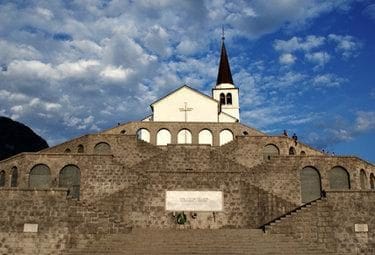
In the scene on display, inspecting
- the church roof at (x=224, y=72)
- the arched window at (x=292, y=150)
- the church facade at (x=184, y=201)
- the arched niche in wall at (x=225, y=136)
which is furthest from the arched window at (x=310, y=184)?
the church roof at (x=224, y=72)

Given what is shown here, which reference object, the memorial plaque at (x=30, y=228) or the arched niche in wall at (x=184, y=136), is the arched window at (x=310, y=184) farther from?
the memorial plaque at (x=30, y=228)

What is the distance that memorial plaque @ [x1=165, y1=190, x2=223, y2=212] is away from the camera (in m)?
28.2

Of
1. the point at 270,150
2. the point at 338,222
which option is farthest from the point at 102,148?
the point at 338,222

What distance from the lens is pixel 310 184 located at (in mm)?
33469

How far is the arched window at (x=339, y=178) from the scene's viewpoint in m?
34.8

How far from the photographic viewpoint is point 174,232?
24234 millimetres

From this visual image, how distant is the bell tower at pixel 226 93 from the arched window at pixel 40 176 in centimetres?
4287

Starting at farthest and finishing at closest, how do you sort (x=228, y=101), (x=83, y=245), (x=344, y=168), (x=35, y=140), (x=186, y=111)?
(x=35, y=140) → (x=228, y=101) → (x=186, y=111) → (x=344, y=168) → (x=83, y=245)

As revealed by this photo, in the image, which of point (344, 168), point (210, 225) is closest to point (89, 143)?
point (210, 225)

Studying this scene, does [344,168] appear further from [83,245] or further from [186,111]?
[186,111]

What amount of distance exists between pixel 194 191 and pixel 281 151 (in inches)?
576

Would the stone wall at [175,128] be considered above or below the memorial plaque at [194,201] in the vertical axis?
above

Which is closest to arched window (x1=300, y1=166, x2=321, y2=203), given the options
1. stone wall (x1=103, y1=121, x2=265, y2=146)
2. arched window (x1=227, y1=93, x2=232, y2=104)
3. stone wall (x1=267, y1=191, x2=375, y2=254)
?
stone wall (x1=267, y1=191, x2=375, y2=254)

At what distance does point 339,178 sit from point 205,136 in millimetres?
16586
